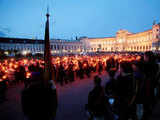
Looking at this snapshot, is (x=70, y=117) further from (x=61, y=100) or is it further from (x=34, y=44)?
(x=34, y=44)

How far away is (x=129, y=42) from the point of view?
321 feet

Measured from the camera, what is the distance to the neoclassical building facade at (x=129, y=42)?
225 ft

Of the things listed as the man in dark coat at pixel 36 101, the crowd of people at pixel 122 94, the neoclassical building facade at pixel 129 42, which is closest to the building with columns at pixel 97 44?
the neoclassical building facade at pixel 129 42

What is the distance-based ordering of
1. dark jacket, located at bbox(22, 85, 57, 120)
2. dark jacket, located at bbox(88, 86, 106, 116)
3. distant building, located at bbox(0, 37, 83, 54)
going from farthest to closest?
distant building, located at bbox(0, 37, 83, 54)
dark jacket, located at bbox(88, 86, 106, 116)
dark jacket, located at bbox(22, 85, 57, 120)

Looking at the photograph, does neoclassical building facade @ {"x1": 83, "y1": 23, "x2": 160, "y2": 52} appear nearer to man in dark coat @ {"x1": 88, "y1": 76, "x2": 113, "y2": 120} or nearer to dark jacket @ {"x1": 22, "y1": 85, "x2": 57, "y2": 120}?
man in dark coat @ {"x1": 88, "y1": 76, "x2": 113, "y2": 120}

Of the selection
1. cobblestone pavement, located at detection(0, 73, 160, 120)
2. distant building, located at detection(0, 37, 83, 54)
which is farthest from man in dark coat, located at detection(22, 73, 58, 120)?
distant building, located at detection(0, 37, 83, 54)

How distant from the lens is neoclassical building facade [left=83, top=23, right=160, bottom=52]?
225ft

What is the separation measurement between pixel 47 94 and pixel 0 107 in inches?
183

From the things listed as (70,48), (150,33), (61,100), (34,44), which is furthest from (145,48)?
(61,100)

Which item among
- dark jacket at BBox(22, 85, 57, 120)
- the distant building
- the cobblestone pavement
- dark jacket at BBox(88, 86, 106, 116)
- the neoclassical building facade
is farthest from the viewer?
the neoclassical building facade

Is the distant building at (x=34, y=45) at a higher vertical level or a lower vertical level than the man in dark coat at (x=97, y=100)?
higher

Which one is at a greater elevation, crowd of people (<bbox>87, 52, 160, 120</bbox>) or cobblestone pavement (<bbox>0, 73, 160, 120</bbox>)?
crowd of people (<bbox>87, 52, 160, 120</bbox>)

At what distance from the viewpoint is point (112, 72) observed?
11.2ft

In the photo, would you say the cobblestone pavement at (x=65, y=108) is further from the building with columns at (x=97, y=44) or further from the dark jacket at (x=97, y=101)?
the building with columns at (x=97, y=44)
